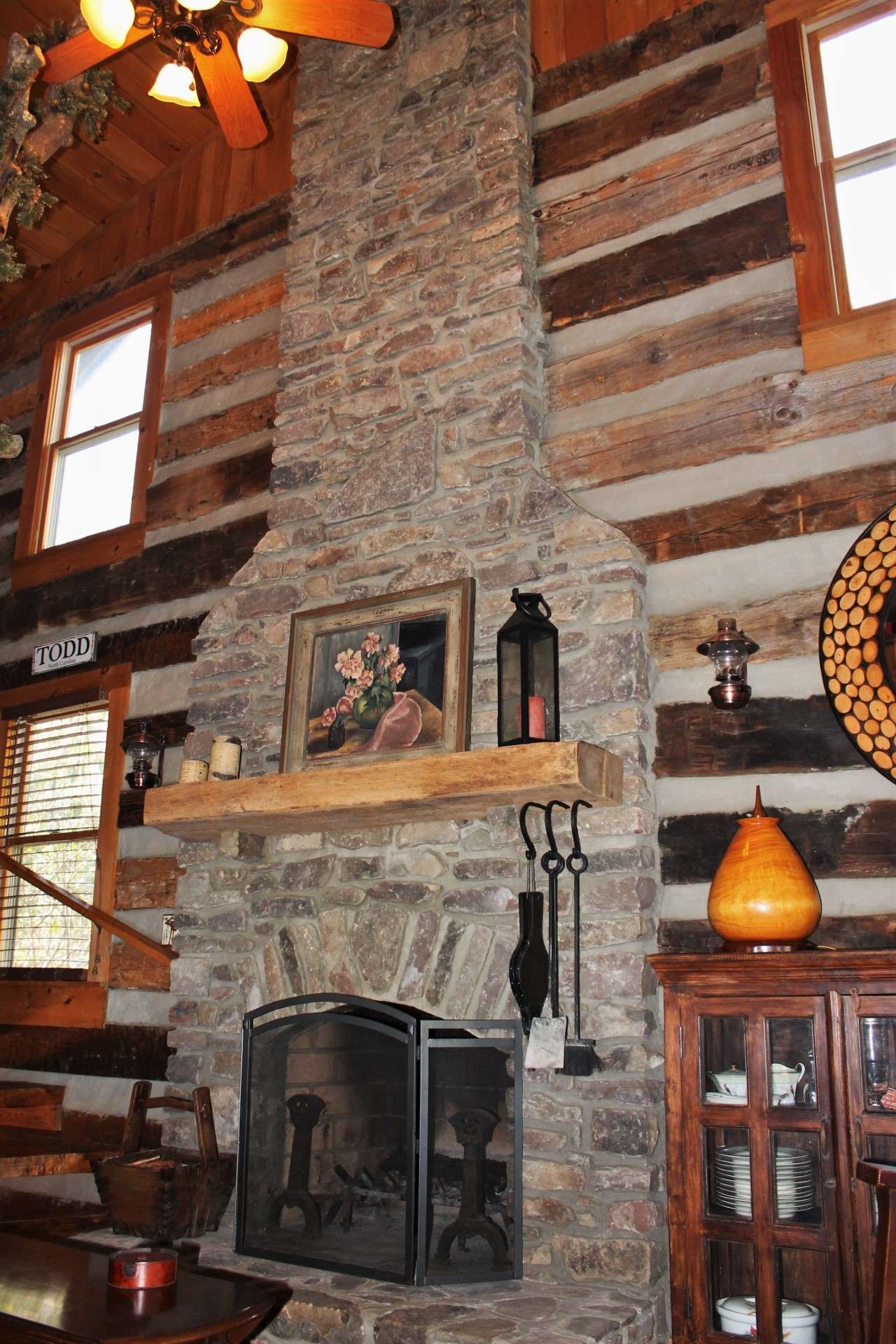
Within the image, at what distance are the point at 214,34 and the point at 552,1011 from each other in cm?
335

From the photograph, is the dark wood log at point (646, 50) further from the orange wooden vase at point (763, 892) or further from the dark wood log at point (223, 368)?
the orange wooden vase at point (763, 892)

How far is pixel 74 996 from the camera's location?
5098 millimetres

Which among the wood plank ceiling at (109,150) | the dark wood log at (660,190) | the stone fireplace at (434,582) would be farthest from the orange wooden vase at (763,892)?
the wood plank ceiling at (109,150)

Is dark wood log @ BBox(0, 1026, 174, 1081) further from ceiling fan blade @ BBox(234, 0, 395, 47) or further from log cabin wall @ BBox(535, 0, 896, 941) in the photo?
ceiling fan blade @ BBox(234, 0, 395, 47)

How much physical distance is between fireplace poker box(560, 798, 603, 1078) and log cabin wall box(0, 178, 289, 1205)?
2.08 metres

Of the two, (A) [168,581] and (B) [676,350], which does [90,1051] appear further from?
(B) [676,350]

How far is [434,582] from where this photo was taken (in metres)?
4.18

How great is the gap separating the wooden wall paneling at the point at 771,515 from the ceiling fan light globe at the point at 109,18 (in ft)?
7.58

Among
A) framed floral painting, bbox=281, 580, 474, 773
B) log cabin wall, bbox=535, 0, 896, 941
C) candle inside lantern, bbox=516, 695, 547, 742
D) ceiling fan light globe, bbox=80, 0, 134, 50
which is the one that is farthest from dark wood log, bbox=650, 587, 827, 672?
ceiling fan light globe, bbox=80, 0, 134, 50

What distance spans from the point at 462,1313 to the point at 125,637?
3.62 m

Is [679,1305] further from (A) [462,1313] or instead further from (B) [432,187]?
(B) [432,187]

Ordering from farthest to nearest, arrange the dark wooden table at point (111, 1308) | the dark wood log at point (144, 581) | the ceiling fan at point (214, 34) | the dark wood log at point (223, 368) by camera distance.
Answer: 1. the dark wood log at point (223, 368)
2. the dark wood log at point (144, 581)
3. the ceiling fan at point (214, 34)
4. the dark wooden table at point (111, 1308)

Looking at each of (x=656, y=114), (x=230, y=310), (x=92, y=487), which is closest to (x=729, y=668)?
(x=656, y=114)

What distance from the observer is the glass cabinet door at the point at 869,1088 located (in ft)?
8.83
